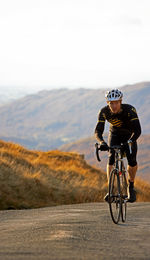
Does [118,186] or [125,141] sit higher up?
[125,141]

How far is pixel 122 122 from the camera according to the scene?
32.9ft

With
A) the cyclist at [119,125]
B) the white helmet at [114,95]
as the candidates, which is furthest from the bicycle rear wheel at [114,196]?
the white helmet at [114,95]

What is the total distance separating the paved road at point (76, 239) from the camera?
6.30 m

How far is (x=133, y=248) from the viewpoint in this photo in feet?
22.7

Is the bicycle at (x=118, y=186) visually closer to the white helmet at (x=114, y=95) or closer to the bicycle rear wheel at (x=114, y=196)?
the bicycle rear wheel at (x=114, y=196)

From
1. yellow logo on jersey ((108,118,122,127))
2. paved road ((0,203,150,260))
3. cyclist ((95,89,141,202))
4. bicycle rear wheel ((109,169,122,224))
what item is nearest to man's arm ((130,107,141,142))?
cyclist ((95,89,141,202))

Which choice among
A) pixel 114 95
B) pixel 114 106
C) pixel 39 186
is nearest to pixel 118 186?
pixel 114 106

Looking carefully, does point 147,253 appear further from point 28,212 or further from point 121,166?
point 28,212

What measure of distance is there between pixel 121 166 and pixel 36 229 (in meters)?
2.31

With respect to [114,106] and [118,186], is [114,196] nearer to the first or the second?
[118,186]

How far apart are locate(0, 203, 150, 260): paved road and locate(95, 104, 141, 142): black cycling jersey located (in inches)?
72.1

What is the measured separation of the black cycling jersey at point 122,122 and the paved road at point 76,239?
1831mm

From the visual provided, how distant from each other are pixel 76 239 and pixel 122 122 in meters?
3.42

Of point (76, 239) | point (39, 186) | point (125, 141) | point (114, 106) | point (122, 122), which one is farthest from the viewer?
point (39, 186)
